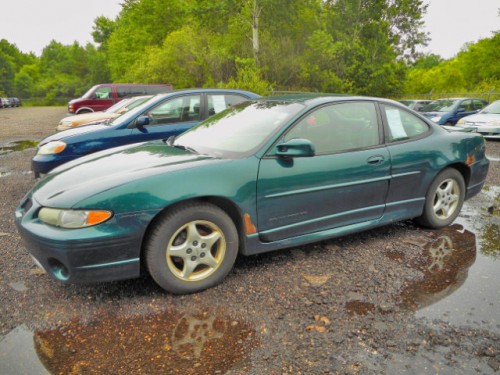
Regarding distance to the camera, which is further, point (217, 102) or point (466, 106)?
point (466, 106)

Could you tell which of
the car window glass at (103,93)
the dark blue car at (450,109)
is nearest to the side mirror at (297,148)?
the dark blue car at (450,109)

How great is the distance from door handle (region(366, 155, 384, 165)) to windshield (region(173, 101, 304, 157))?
775mm

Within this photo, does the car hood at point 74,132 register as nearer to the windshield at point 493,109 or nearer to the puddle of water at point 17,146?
the puddle of water at point 17,146

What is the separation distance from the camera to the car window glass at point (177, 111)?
20.2 feet

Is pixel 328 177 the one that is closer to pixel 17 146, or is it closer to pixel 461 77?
pixel 17 146

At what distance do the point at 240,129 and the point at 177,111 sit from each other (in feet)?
9.98

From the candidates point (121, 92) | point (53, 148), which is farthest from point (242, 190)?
point (121, 92)

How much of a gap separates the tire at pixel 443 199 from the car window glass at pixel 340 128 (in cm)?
93

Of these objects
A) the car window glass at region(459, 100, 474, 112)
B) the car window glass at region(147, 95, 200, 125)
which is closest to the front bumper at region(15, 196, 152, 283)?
the car window glass at region(147, 95, 200, 125)

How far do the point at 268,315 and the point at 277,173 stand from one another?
1.08 m

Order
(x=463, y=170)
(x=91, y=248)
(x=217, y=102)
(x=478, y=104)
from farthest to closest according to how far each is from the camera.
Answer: (x=478, y=104) → (x=217, y=102) → (x=463, y=170) → (x=91, y=248)

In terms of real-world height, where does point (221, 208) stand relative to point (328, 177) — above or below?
below

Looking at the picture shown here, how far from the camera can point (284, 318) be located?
8.40 feet

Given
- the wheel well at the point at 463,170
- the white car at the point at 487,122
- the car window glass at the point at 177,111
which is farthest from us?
the white car at the point at 487,122
